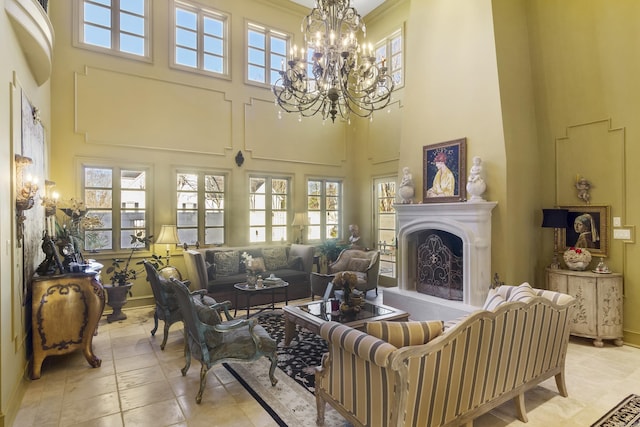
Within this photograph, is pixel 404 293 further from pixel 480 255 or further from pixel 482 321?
pixel 482 321

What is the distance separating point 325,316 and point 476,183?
8.21 feet

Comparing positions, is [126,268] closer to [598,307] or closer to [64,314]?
[64,314]

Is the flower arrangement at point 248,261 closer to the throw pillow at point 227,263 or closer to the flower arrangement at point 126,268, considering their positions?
the throw pillow at point 227,263

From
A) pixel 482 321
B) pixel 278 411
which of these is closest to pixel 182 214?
pixel 278 411

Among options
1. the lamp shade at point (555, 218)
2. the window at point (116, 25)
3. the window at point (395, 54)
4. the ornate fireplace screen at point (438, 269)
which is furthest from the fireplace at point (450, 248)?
the window at point (116, 25)

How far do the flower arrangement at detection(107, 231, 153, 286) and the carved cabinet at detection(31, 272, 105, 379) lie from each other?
1.64 metres

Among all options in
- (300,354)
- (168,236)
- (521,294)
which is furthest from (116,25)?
(521,294)

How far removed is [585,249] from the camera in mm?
4125

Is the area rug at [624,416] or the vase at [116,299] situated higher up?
the vase at [116,299]

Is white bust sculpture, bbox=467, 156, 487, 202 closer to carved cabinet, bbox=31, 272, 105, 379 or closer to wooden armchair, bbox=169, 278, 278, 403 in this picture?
wooden armchair, bbox=169, 278, 278, 403

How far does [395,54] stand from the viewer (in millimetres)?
6926

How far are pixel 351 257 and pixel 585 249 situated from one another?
3384 millimetres

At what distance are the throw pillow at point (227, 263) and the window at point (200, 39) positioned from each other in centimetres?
331

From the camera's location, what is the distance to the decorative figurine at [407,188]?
5.19 metres
